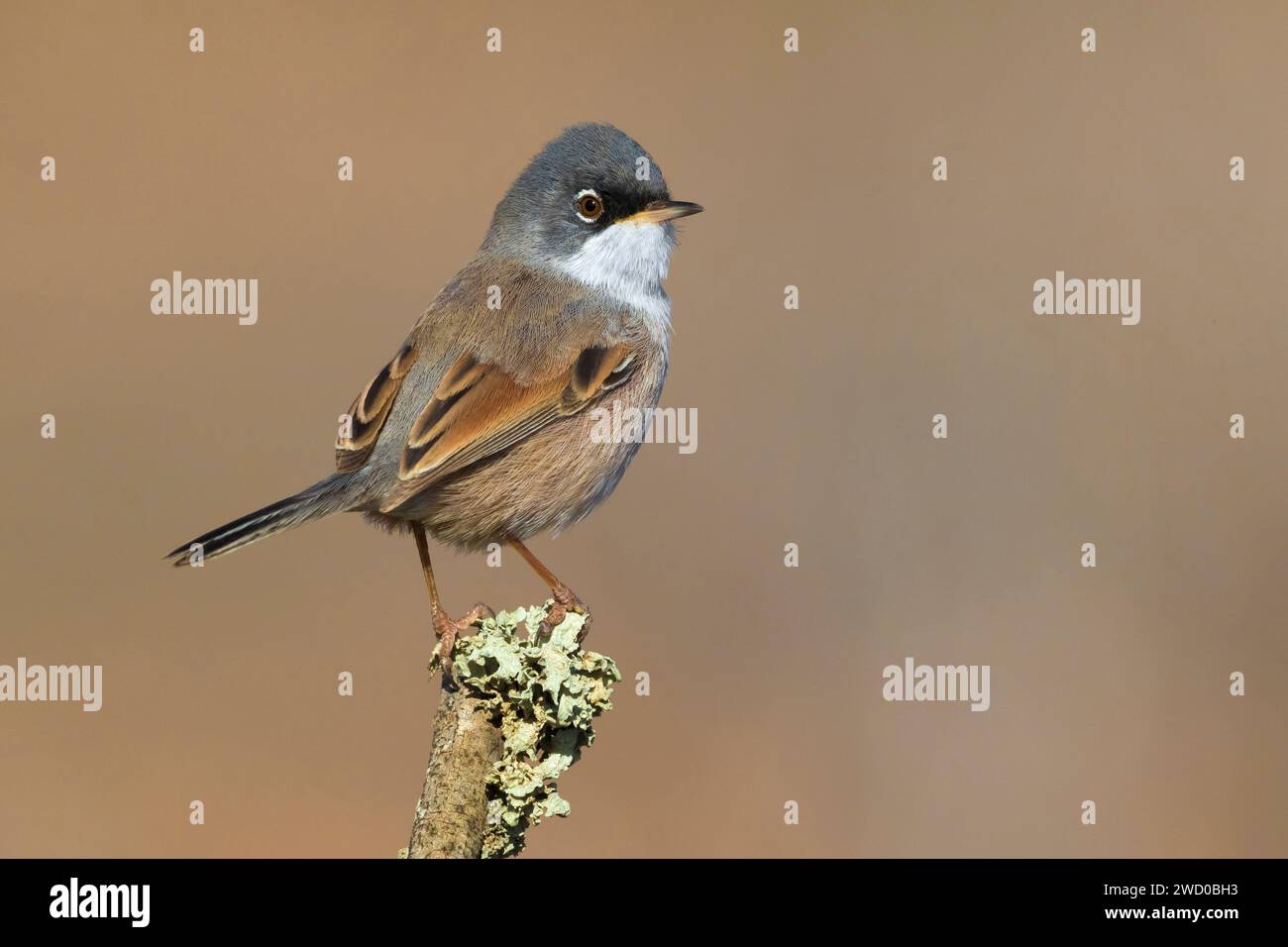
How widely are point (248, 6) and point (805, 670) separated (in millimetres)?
7206

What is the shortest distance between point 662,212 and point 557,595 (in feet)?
5.33

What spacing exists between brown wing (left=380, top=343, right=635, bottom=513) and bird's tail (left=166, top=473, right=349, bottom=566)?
193 millimetres

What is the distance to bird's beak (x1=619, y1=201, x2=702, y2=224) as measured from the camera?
215 inches

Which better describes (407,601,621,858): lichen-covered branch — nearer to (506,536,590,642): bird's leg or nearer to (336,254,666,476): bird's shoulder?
(506,536,590,642): bird's leg

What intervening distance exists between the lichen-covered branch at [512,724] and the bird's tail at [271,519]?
107 cm

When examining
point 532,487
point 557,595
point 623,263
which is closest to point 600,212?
point 623,263

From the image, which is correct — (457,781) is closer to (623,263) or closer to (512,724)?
(512,724)

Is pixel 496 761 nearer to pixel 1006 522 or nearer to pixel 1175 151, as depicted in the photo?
pixel 1006 522

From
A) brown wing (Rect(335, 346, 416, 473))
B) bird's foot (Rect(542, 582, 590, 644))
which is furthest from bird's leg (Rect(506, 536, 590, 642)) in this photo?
brown wing (Rect(335, 346, 416, 473))

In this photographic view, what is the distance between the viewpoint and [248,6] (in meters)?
11.4

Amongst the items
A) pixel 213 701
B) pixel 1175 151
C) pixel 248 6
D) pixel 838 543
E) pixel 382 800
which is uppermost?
pixel 248 6

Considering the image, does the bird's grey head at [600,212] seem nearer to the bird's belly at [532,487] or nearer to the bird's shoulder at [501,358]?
the bird's shoulder at [501,358]

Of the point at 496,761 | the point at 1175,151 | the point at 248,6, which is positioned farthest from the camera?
the point at 248,6

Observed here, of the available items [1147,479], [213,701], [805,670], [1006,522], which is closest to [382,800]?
[213,701]
